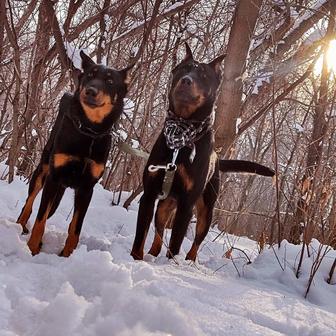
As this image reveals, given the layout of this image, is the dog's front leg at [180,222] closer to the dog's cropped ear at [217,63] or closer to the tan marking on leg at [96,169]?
the tan marking on leg at [96,169]

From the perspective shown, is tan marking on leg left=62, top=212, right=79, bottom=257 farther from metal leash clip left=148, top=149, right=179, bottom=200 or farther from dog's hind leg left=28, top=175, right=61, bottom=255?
metal leash clip left=148, top=149, right=179, bottom=200

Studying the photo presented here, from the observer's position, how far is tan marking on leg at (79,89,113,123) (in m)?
3.50

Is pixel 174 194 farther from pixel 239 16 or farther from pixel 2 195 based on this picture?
pixel 239 16

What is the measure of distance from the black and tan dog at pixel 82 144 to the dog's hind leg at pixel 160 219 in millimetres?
726

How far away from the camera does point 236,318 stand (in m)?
1.92

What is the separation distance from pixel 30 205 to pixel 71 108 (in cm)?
95

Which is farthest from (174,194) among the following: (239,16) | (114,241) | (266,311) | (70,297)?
(239,16)

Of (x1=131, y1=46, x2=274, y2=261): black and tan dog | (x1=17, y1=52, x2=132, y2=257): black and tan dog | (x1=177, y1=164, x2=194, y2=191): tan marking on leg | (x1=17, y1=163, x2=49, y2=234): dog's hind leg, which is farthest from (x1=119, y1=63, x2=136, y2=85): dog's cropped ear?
(x1=17, y1=163, x2=49, y2=234): dog's hind leg

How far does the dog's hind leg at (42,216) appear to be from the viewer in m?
3.28

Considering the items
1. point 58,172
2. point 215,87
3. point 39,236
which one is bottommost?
point 39,236

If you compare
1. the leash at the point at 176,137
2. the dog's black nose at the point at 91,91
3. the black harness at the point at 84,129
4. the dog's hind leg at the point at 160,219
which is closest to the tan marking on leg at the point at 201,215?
the dog's hind leg at the point at 160,219

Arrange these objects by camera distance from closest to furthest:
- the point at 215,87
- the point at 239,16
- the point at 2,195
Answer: the point at 215,87 → the point at 2,195 → the point at 239,16

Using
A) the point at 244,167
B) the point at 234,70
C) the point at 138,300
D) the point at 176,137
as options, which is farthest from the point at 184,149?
the point at 234,70

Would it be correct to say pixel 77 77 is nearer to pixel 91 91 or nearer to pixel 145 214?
pixel 91 91
